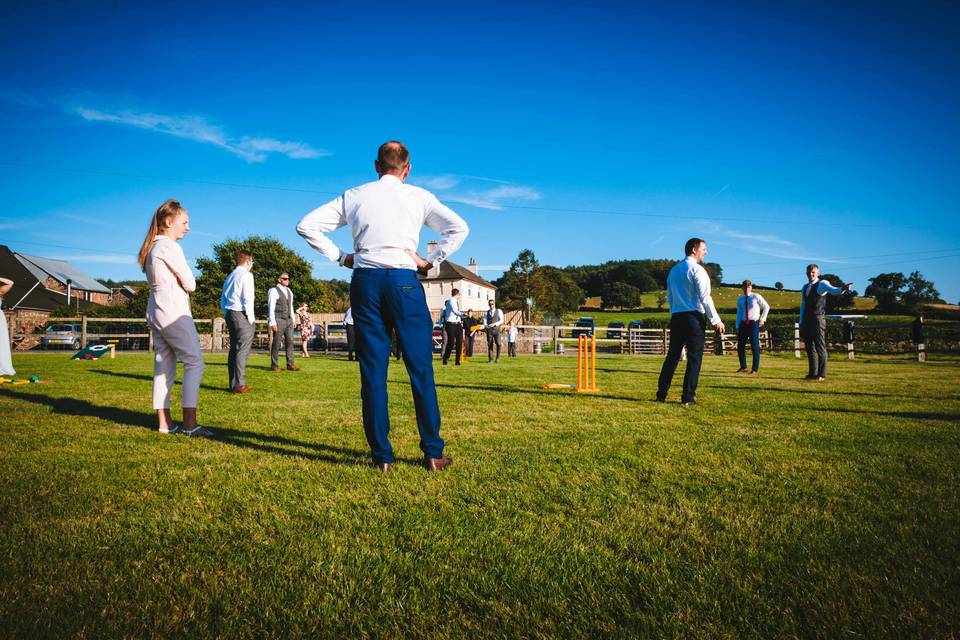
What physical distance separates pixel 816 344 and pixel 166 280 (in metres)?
11.1

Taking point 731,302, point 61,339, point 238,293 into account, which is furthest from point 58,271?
point 731,302

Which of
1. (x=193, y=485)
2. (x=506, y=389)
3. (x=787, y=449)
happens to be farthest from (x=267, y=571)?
(x=506, y=389)

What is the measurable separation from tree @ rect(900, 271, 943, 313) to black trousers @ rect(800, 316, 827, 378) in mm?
44403

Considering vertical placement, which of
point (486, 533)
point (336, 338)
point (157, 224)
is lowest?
point (486, 533)

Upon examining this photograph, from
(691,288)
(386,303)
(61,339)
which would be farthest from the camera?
(61,339)

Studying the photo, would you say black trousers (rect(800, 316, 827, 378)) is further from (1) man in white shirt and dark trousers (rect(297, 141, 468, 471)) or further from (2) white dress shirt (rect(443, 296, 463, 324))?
(1) man in white shirt and dark trousers (rect(297, 141, 468, 471))

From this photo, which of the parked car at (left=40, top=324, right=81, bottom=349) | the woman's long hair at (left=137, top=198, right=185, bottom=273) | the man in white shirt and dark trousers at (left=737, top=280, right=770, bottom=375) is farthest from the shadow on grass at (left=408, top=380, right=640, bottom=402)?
the parked car at (left=40, top=324, right=81, bottom=349)

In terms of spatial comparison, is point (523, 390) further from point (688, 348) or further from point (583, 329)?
point (583, 329)

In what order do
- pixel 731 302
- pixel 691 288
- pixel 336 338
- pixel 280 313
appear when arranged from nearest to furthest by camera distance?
pixel 691 288
pixel 280 313
pixel 336 338
pixel 731 302

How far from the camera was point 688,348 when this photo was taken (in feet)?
21.1

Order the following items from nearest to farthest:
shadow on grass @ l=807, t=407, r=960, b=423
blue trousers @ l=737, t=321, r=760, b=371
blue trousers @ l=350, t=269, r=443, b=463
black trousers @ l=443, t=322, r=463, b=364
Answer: blue trousers @ l=350, t=269, r=443, b=463 → shadow on grass @ l=807, t=407, r=960, b=423 → blue trousers @ l=737, t=321, r=760, b=371 → black trousers @ l=443, t=322, r=463, b=364

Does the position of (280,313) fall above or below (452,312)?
below

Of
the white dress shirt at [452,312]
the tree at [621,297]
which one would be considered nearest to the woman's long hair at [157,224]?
the white dress shirt at [452,312]

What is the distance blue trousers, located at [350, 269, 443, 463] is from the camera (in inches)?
130
